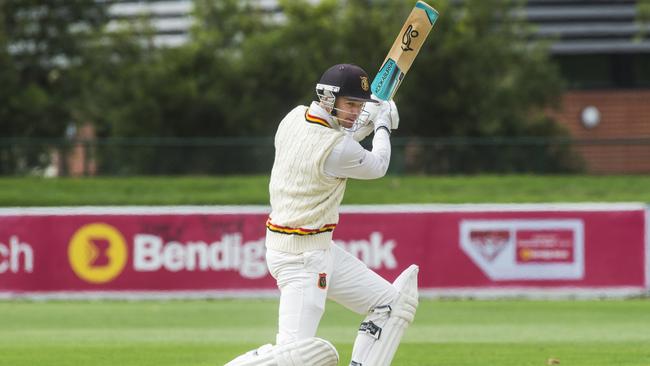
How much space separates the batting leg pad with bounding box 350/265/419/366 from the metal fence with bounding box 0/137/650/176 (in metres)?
13.6

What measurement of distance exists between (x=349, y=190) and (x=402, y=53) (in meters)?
13.1

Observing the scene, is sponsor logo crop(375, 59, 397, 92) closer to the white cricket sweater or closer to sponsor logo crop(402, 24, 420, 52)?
sponsor logo crop(402, 24, 420, 52)

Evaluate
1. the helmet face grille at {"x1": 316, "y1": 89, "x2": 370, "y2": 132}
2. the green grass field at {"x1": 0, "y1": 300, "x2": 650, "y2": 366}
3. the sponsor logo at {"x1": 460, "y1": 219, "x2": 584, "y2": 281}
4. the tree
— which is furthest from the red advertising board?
the tree

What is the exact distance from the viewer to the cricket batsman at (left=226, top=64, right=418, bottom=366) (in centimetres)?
677

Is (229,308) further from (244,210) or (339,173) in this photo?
(339,173)

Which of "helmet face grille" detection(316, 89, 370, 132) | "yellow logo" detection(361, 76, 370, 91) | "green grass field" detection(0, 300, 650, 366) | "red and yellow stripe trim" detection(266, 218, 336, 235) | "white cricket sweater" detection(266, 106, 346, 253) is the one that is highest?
"yellow logo" detection(361, 76, 370, 91)

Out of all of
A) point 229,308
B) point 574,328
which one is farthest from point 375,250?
point 574,328

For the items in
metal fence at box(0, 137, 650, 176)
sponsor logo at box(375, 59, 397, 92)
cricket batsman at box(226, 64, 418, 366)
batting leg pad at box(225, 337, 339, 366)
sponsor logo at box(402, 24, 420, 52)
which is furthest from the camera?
metal fence at box(0, 137, 650, 176)

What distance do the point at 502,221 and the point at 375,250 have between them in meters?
1.58

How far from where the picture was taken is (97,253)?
51.4 feet

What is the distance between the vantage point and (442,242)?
1566cm

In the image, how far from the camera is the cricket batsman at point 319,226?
677 cm

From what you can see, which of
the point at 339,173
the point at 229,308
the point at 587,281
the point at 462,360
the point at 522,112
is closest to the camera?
the point at 339,173

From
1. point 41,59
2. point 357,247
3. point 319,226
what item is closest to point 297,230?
point 319,226
